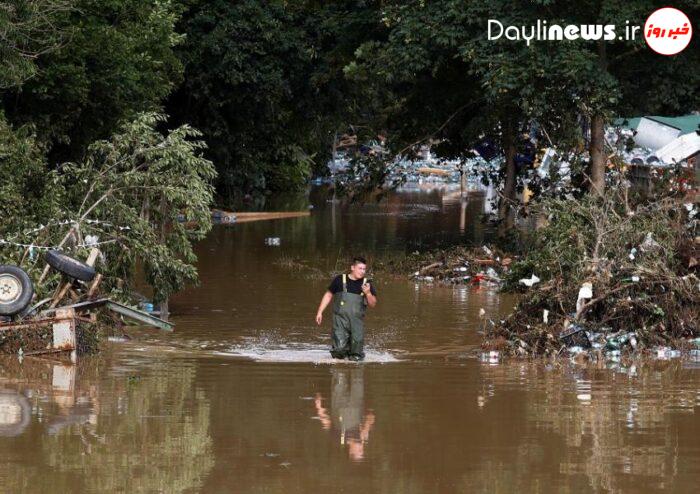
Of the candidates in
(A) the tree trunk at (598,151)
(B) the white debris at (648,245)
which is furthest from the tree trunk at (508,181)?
(B) the white debris at (648,245)

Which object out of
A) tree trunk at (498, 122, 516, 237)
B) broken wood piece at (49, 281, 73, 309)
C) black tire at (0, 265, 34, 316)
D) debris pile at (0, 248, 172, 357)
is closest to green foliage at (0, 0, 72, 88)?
debris pile at (0, 248, 172, 357)

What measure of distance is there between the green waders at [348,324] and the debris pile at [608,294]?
2.05 meters

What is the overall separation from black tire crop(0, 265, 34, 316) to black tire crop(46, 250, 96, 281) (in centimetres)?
40

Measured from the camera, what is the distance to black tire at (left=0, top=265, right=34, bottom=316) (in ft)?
51.4

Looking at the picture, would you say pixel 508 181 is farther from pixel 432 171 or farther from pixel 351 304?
pixel 432 171

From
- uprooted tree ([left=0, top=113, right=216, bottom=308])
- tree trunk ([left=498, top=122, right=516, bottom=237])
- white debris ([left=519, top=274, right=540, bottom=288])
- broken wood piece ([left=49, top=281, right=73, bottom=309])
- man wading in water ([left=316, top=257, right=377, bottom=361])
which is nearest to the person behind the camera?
broken wood piece ([left=49, top=281, right=73, bottom=309])

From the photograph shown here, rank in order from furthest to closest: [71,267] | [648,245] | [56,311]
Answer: [648,245], [71,267], [56,311]

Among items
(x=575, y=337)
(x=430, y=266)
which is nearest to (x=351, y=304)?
(x=575, y=337)

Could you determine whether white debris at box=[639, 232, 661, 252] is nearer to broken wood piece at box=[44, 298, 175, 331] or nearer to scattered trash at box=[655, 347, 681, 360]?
scattered trash at box=[655, 347, 681, 360]

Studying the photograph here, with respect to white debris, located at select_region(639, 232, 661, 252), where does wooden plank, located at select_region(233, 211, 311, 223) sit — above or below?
above

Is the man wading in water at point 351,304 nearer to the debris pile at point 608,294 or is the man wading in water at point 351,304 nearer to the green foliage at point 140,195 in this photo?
the debris pile at point 608,294

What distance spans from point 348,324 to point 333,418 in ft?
13.2

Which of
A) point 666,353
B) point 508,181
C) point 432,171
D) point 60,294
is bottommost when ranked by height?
point 666,353

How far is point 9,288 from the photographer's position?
15750mm
